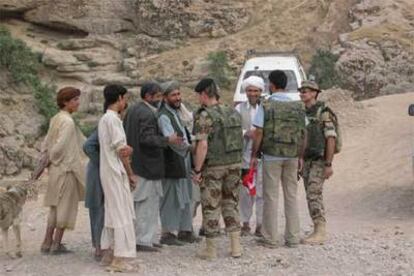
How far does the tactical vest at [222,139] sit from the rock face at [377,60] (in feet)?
48.9

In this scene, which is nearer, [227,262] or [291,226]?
[227,262]

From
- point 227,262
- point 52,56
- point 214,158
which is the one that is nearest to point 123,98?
point 214,158

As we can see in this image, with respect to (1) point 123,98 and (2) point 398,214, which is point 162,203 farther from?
(2) point 398,214

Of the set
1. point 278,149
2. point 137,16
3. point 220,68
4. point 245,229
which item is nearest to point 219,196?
point 278,149

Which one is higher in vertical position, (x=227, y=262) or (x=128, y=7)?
(x=128, y=7)

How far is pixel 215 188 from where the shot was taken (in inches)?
277

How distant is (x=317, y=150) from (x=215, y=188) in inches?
50.3

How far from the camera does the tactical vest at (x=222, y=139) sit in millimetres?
7008

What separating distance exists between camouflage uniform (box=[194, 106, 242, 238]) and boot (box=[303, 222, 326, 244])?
94 cm

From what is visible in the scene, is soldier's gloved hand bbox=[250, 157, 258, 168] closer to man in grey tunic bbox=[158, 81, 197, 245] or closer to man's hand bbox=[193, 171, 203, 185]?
man in grey tunic bbox=[158, 81, 197, 245]

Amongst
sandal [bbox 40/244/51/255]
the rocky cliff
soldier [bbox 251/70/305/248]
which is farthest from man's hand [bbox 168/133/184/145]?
the rocky cliff

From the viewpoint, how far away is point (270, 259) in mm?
7027

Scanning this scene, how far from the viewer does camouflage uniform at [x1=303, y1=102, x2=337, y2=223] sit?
7.70m

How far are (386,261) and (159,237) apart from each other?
2.48 m
